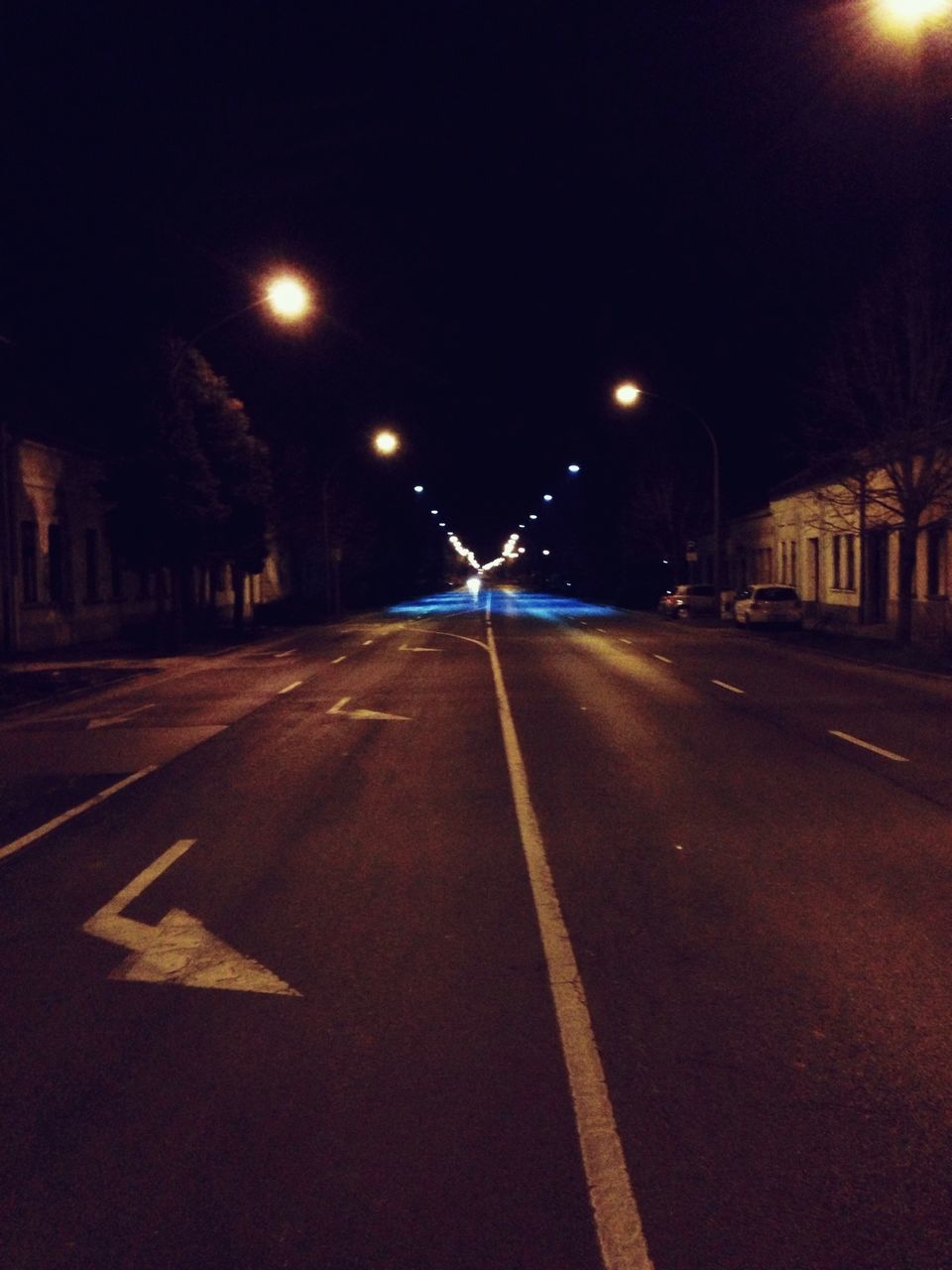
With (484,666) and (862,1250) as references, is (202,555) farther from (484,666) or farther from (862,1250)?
(862,1250)

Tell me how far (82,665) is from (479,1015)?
24.3 metres

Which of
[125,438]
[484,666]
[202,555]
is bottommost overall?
[484,666]

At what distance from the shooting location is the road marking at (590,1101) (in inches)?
139

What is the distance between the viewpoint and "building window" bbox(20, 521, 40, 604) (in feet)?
109

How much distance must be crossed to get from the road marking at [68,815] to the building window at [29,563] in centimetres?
2253

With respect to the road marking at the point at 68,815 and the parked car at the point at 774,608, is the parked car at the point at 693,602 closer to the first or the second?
the parked car at the point at 774,608

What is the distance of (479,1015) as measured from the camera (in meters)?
5.32

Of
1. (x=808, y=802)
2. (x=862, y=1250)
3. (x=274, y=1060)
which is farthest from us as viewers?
(x=808, y=802)

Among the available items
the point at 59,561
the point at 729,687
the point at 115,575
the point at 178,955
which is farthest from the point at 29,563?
the point at 178,955

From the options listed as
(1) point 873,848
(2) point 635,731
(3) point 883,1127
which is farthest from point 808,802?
(3) point 883,1127

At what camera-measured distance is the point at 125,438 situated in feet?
115

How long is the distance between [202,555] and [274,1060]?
3376 centimetres

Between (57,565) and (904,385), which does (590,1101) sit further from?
(57,565)

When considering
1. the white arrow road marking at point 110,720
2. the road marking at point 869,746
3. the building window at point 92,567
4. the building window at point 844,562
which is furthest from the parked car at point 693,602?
the road marking at point 869,746
